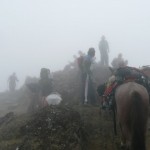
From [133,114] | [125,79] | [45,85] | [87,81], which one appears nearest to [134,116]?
[133,114]

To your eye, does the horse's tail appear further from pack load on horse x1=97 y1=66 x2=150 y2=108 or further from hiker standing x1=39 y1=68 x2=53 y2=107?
hiker standing x1=39 y1=68 x2=53 y2=107

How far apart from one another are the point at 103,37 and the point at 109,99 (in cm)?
2143

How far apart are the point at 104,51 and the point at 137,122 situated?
23.3 meters

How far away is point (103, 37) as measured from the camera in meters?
30.8

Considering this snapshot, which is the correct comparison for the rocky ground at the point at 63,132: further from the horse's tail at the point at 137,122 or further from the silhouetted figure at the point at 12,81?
the silhouetted figure at the point at 12,81

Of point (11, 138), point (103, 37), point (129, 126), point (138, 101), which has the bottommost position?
point (11, 138)

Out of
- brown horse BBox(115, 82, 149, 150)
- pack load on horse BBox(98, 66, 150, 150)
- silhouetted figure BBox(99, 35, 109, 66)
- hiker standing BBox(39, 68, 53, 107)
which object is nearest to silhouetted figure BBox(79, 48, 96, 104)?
hiker standing BBox(39, 68, 53, 107)

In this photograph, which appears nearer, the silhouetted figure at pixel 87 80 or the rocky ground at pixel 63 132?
the rocky ground at pixel 63 132

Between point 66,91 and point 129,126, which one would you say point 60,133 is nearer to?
point 129,126

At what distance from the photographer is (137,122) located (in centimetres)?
732

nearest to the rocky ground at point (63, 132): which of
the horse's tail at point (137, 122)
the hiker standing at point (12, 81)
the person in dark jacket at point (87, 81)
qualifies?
the person in dark jacket at point (87, 81)

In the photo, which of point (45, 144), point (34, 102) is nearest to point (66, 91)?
point (34, 102)

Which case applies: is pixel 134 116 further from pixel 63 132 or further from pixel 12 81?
pixel 12 81

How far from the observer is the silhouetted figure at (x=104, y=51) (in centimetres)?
3016
